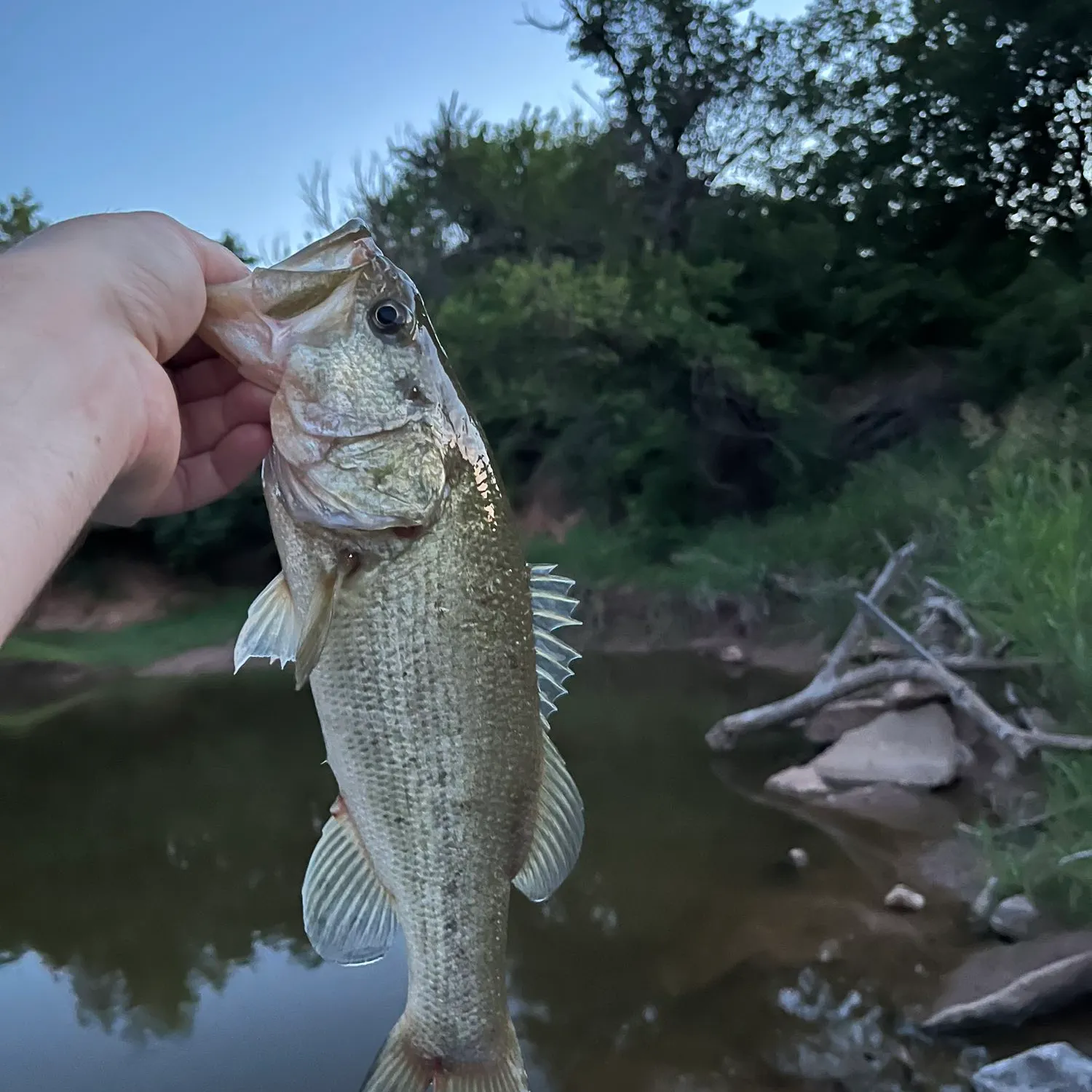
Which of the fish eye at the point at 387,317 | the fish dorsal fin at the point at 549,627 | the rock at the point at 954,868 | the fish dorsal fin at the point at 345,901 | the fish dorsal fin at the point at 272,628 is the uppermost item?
the fish eye at the point at 387,317

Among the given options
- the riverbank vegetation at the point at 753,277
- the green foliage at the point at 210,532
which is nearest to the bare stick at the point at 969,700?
the riverbank vegetation at the point at 753,277

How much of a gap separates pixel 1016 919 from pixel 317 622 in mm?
2790

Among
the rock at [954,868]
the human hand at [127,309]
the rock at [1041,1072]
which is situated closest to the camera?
the human hand at [127,309]

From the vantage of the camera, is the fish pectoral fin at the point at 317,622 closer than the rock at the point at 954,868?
Yes

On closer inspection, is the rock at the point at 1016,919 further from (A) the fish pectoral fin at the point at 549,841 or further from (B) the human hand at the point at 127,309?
(B) the human hand at the point at 127,309

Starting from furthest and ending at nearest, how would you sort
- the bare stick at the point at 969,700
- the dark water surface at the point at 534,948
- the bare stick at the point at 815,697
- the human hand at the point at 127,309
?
the bare stick at the point at 815,697, the bare stick at the point at 969,700, the dark water surface at the point at 534,948, the human hand at the point at 127,309

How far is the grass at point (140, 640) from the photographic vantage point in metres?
7.38

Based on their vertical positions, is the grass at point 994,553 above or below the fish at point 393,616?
below

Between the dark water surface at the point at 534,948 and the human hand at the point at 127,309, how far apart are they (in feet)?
7.39

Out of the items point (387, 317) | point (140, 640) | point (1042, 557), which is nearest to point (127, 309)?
point (387, 317)

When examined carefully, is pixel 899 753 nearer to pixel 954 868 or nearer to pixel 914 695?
pixel 914 695

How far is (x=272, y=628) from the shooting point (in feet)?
3.40

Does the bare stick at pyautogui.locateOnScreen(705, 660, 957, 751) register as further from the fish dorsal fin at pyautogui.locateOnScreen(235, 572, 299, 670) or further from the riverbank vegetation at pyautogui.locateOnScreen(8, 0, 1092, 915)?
the fish dorsal fin at pyautogui.locateOnScreen(235, 572, 299, 670)

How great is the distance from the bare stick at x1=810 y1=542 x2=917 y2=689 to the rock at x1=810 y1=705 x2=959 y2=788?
1.02ft
